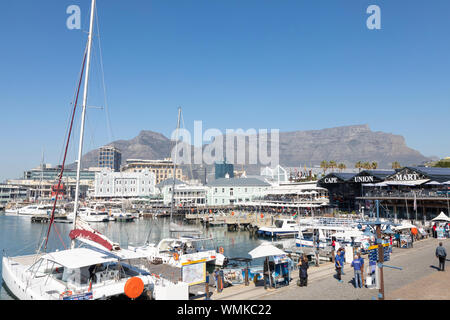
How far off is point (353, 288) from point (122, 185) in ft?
361

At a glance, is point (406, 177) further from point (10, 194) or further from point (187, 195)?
point (10, 194)

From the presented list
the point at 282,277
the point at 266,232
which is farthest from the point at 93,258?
the point at 266,232

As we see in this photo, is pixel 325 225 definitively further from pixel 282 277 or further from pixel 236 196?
pixel 236 196

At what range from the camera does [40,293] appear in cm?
1548

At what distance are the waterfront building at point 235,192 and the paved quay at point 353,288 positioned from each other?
77.0m

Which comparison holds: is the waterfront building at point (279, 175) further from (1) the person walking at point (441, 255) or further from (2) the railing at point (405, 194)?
(1) the person walking at point (441, 255)

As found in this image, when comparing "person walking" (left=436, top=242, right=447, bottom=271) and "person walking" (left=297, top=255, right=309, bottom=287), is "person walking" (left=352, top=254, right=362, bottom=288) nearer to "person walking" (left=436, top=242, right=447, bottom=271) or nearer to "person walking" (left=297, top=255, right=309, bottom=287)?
"person walking" (left=297, top=255, right=309, bottom=287)

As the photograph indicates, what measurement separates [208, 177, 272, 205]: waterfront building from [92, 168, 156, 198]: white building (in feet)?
103

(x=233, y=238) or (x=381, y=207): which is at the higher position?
(x=381, y=207)

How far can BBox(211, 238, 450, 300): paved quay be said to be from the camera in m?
13.3

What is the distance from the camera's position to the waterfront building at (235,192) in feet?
315

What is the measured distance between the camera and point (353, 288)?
48.4 feet

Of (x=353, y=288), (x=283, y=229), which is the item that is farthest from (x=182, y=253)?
(x=283, y=229)
